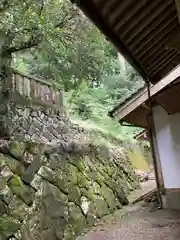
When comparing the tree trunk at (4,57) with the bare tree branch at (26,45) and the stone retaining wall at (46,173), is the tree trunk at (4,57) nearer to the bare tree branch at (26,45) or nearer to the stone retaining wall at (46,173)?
the bare tree branch at (26,45)

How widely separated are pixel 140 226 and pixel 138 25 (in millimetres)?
4295

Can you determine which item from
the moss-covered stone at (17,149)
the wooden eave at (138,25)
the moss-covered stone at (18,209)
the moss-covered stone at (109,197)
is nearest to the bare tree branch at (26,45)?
the moss-covered stone at (17,149)

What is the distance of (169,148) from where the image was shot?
8547 mm

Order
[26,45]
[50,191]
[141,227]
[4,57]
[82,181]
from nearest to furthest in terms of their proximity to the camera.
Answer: [4,57], [50,191], [26,45], [141,227], [82,181]

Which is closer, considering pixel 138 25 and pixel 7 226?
pixel 138 25

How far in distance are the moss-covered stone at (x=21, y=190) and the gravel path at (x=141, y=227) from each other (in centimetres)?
152

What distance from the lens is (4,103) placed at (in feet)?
19.6

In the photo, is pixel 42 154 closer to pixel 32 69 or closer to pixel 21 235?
pixel 21 235

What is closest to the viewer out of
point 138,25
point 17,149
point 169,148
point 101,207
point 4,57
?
point 138,25

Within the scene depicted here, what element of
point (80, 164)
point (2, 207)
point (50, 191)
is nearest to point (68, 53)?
point (80, 164)

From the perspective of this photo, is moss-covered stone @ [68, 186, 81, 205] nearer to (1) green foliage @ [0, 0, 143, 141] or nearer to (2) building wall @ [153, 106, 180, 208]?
(2) building wall @ [153, 106, 180, 208]

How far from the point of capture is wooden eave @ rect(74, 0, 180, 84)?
3775mm

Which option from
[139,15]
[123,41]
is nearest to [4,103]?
[123,41]

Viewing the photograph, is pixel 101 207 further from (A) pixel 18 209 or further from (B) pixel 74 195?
(A) pixel 18 209
